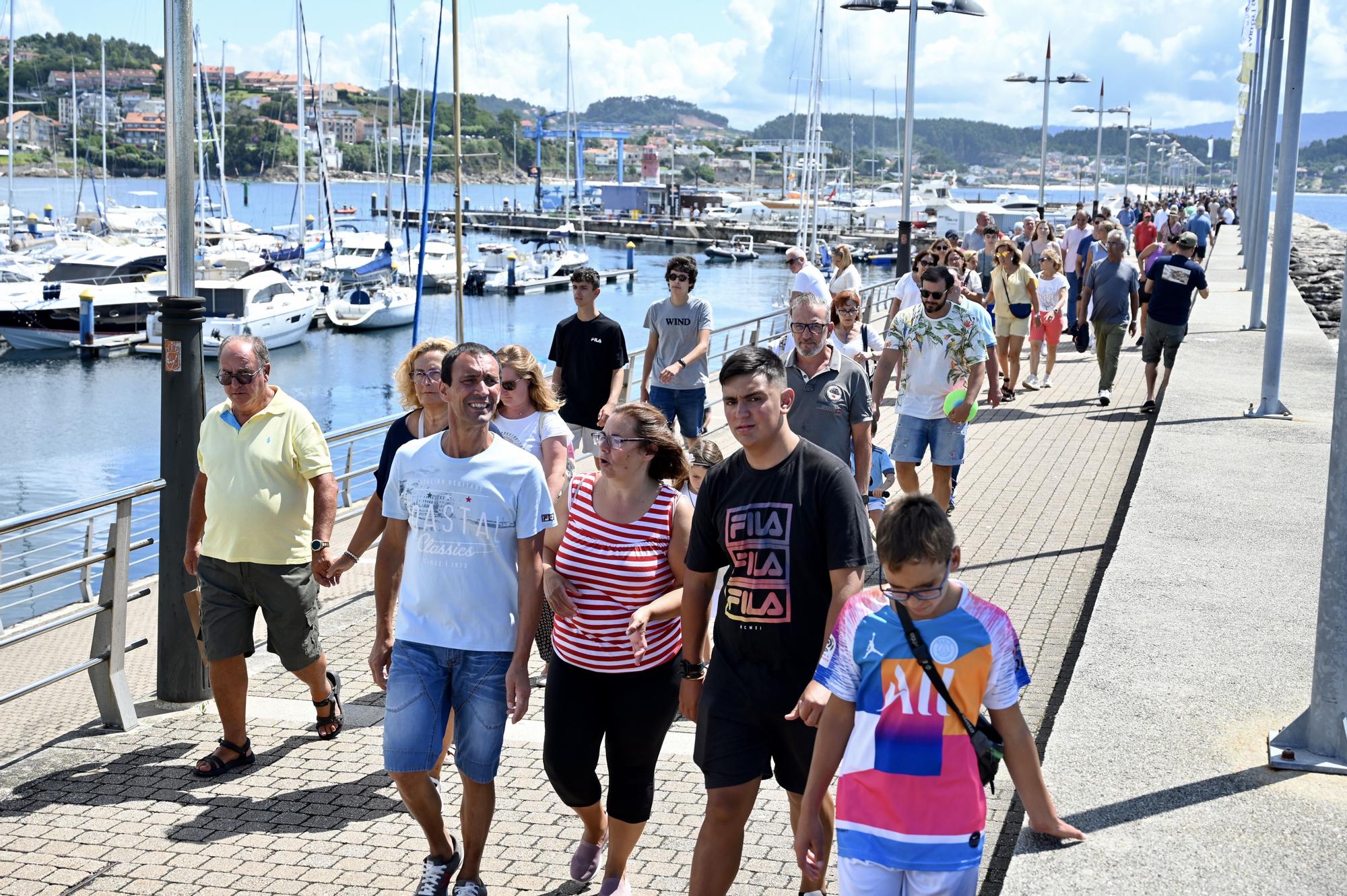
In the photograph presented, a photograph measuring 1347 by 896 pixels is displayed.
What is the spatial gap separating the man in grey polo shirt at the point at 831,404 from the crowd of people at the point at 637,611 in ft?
0.04

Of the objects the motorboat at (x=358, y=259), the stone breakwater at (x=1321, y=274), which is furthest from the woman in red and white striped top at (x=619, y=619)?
the motorboat at (x=358, y=259)

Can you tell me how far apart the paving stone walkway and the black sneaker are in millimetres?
172

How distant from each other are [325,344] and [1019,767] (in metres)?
52.0

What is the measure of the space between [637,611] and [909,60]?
20364mm

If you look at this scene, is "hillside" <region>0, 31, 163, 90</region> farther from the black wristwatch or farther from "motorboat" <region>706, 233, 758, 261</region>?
the black wristwatch

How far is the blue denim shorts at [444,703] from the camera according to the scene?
459cm

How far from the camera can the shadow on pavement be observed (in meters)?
4.30

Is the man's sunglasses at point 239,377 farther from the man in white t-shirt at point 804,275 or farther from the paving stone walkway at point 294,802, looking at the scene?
the man in white t-shirt at point 804,275

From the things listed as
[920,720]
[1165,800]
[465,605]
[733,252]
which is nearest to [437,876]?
[465,605]

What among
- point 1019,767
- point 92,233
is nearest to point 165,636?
point 1019,767

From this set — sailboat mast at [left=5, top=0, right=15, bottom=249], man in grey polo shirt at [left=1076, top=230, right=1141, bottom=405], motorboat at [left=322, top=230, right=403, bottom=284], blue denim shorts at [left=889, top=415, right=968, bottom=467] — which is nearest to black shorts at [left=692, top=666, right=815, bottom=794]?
blue denim shorts at [left=889, top=415, right=968, bottom=467]

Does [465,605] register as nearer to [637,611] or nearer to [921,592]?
[637,611]

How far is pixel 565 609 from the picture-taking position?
4.60 meters

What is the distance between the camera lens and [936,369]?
29.3 ft
